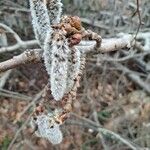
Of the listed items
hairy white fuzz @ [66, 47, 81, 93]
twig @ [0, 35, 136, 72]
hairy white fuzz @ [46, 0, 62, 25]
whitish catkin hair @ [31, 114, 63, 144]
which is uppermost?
hairy white fuzz @ [46, 0, 62, 25]

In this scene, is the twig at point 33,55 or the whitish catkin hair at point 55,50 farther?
the twig at point 33,55

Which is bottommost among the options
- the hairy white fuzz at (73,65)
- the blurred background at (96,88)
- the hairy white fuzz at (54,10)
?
the blurred background at (96,88)

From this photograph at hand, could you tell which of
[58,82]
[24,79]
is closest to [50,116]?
[58,82]

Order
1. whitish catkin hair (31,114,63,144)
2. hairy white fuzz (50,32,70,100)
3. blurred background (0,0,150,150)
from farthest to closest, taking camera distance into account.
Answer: blurred background (0,0,150,150) → whitish catkin hair (31,114,63,144) → hairy white fuzz (50,32,70,100)

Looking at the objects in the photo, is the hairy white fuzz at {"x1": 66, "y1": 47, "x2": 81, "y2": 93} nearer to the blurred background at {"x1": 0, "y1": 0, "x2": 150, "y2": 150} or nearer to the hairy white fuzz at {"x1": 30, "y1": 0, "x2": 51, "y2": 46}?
the hairy white fuzz at {"x1": 30, "y1": 0, "x2": 51, "y2": 46}

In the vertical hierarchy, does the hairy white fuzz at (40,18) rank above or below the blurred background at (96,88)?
above

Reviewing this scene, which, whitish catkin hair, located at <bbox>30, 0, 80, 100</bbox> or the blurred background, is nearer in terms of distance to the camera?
whitish catkin hair, located at <bbox>30, 0, 80, 100</bbox>

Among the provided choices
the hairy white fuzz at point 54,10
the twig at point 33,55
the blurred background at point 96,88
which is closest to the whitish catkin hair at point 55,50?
the hairy white fuzz at point 54,10

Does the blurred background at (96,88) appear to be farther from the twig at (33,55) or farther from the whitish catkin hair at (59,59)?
the whitish catkin hair at (59,59)

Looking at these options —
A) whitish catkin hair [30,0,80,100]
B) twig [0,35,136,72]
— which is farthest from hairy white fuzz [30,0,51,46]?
twig [0,35,136,72]

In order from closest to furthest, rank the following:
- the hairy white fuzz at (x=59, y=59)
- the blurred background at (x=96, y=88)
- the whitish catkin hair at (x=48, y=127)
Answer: the hairy white fuzz at (x=59, y=59), the whitish catkin hair at (x=48, y=127), the blurred background at (x=96, y=88)
